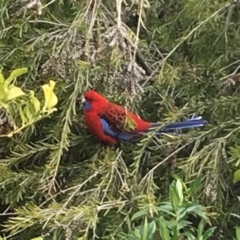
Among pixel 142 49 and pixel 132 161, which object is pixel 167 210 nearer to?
pixel 132 161

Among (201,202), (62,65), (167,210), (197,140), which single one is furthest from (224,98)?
(167,210)

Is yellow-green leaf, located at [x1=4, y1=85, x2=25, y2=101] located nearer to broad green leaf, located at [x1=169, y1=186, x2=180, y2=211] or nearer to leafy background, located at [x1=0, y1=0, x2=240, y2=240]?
broad green leaf, located at [x1=169, y1=186, x2=180, y2=211]

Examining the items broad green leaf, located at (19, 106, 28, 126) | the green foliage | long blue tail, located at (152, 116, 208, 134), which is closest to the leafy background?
long blue tail, located at (152, 116, 208, 134)

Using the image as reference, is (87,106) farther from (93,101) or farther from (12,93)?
(12,93)

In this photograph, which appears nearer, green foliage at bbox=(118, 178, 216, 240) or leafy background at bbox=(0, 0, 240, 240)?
green foliage at bbox=(118, 178, 216, 240)

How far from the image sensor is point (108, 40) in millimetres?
1533

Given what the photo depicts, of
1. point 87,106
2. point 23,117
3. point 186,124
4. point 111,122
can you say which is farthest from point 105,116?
point 23,117

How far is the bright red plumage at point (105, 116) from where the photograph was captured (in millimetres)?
1978

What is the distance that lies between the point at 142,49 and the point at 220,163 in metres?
0.47

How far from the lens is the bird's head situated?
198 cm

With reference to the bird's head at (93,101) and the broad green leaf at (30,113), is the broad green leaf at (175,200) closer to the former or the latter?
the broad green leaf at (30,113)

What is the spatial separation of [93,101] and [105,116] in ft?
0.48

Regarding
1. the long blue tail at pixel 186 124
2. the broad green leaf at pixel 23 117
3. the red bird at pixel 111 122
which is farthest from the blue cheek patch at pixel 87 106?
the broad green leaf at pixel 23 117

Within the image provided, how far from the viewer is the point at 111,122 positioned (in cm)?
218
